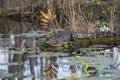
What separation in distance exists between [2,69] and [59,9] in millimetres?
7225

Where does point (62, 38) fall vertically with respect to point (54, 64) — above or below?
above

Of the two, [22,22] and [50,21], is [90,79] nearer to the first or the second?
[50,21]

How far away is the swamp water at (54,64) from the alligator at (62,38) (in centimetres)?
51

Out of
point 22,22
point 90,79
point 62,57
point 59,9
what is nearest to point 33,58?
point 62,57

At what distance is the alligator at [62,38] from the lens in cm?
1006

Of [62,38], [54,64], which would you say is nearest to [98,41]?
[62,38]

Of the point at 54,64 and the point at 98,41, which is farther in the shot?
the point at 98,41

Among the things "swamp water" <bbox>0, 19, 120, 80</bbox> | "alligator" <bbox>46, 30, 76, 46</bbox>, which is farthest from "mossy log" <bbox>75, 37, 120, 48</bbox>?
"swamp water" <bbox>0, 19, 120, 80</bbox>

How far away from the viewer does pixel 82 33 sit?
1055 centimetres

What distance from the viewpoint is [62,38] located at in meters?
10.3

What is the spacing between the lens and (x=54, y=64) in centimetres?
820

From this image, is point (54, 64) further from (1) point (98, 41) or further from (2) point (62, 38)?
(1) point (98, 41)

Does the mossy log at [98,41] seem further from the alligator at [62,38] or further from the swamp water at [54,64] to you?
the swamp water at [54,64]

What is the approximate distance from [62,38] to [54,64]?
2.16m
